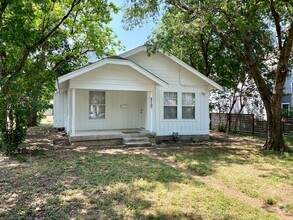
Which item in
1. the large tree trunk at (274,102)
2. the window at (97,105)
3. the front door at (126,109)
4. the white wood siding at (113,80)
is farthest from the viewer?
the front door at (126,109)

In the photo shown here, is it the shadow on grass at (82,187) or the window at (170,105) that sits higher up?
the window at (170,105)

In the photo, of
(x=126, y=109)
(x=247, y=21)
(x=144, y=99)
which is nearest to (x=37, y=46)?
(x=126, y=109)

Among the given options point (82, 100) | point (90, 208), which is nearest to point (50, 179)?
point (90, 208)

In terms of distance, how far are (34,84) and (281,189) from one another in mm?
12454

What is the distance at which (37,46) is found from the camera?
27.0ft

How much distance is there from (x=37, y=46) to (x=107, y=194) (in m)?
5.77

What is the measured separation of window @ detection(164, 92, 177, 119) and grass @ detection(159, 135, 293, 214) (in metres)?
2.40

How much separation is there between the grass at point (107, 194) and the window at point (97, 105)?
5536mm

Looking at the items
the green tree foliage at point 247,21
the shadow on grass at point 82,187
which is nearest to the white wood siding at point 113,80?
the green tree foliage at point 247,21

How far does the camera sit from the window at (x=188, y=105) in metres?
12.6

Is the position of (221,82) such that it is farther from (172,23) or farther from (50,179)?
(50,179)

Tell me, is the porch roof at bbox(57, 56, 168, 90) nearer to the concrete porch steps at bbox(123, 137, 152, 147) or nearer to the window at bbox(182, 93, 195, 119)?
the window at bbox(182, 93, 195, 119)

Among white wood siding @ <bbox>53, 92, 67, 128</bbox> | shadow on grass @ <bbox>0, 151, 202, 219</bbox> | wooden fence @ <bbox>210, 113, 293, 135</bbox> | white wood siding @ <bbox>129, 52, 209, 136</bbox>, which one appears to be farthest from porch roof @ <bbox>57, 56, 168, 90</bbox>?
wooden fence @ <bbox>210, 113, 293, 135</bbox>

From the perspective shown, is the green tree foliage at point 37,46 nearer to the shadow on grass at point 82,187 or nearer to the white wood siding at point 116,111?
the shadow on grass at point 82,187
